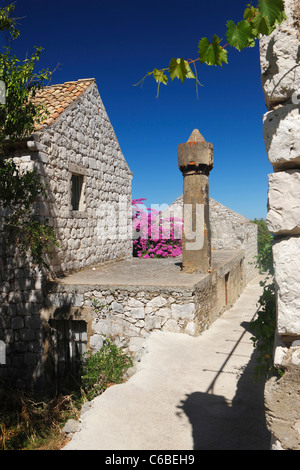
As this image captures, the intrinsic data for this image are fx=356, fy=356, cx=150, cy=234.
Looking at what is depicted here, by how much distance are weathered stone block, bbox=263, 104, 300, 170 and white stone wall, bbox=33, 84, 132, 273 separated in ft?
19.9

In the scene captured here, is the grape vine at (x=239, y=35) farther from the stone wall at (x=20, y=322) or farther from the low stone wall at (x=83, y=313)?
the stone wall at (x=20, y=322)

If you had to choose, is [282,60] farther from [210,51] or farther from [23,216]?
[23,216]

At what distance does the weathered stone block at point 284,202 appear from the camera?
68.0 inches

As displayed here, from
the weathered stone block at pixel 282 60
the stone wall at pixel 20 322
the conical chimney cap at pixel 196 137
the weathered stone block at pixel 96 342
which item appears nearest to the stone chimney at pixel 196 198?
the conical chimney cap at pixel 196 137

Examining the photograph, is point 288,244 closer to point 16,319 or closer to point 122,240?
point 16,319

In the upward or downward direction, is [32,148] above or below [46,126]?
below

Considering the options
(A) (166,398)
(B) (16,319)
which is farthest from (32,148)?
(A) (166,398)

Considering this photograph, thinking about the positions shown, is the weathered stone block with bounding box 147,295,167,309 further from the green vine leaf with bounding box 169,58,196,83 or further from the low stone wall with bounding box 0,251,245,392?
the green vine leaf with bounding box 169,58,196,83

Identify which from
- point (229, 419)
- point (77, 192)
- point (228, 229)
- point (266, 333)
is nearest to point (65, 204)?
point (77, 192)

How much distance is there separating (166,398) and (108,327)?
2601mm

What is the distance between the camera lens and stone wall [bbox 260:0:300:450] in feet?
5.65

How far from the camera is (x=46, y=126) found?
7480mm

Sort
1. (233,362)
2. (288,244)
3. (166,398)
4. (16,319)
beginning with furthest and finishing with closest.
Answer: (16,319) < (233,362) < (166,398) < (288,244)

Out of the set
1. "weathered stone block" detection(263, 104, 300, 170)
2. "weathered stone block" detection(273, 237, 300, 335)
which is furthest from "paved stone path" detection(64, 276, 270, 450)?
"weathered stone block" detection(263, 104, 300, 170)
